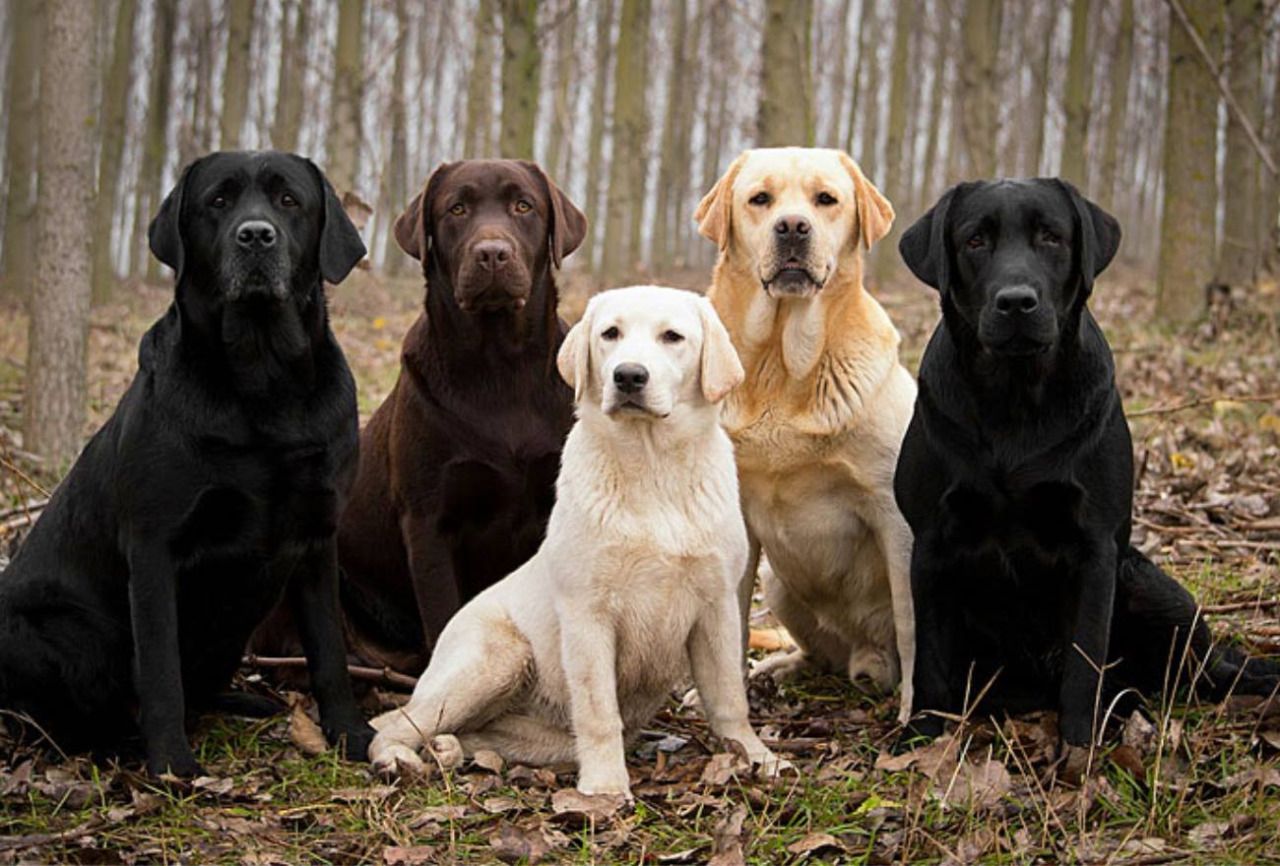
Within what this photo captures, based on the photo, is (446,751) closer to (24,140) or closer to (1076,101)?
Result: (24,140)

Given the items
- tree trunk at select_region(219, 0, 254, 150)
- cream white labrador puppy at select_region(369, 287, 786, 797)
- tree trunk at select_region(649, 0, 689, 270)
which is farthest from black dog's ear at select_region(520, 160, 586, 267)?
tree trunk at select_region(649, 0, 689, 270)

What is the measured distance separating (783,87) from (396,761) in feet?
30.3

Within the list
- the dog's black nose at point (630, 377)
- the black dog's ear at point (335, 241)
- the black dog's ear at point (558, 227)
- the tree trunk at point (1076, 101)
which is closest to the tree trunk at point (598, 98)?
the tree trunk at point (1076, 101)

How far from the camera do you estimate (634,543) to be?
3.55 metres

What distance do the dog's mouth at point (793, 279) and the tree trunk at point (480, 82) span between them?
1313cm

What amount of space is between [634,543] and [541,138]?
1372 inches

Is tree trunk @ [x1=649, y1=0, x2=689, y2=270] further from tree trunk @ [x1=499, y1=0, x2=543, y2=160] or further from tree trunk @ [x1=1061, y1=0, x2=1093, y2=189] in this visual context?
tree trunk @ [x1=499, y1=0, x2=543, y2=160]

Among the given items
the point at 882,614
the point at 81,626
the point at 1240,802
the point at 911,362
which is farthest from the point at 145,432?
the point at 911,362

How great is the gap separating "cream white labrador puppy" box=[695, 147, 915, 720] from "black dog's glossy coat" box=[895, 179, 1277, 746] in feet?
Answer: 1.14

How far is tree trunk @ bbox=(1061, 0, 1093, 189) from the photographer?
56.4 ft

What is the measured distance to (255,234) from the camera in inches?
143

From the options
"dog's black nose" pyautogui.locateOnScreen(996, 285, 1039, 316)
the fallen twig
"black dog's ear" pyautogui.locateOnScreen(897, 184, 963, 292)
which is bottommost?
the fallen twig

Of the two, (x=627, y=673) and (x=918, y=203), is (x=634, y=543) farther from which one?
(x=918, y=203)

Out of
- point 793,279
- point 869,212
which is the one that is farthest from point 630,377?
point 869,212
